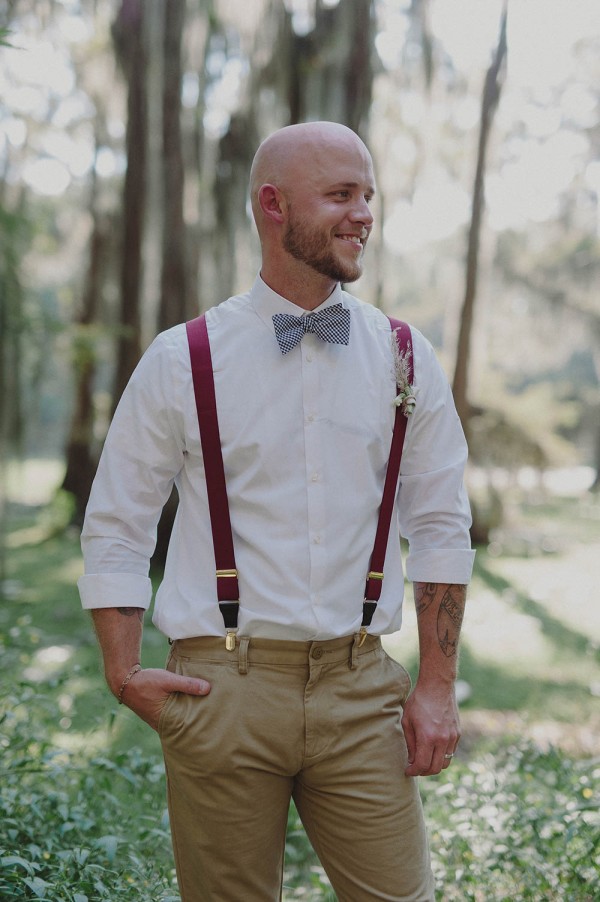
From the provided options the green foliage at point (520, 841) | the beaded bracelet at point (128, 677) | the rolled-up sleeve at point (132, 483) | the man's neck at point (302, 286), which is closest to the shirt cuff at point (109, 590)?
the rolled-up sleeve at point (132, 483)

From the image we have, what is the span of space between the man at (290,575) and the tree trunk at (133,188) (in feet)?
23.8

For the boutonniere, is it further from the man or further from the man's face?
the man's face

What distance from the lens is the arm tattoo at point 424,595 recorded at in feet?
6.28

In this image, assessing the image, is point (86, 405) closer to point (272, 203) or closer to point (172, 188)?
point (172, 188)

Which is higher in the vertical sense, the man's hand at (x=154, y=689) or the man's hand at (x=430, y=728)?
the man's hand at (x=154, y=689)

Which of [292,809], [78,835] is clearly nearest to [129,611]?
[78,835]

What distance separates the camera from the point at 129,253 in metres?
9.42

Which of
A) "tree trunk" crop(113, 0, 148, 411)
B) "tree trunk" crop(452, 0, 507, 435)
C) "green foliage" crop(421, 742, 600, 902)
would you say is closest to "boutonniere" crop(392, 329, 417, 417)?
"green foliage" crop(421, 742, 600, 902)

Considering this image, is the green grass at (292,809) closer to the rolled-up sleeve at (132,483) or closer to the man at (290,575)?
the man at (290,575)

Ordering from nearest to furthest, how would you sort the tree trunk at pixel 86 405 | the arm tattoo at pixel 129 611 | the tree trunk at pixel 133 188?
1. the arm tattoo at pixel 129 611
2. the tree trunk at pixel 133 188
3. the tree trunk at pixel 86 405

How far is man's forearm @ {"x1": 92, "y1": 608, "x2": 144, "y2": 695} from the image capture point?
184 cm

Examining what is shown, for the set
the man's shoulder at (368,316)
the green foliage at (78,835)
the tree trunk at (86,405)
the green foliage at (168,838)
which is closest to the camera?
the man's shoulder at (368,316)

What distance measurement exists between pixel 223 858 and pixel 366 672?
443mm

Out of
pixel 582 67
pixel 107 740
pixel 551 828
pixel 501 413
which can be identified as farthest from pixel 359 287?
pixel 551 828
